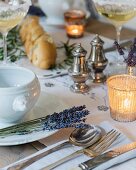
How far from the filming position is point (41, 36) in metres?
1.09

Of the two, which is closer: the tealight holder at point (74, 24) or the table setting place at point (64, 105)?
the table setting place at point (64, 105)

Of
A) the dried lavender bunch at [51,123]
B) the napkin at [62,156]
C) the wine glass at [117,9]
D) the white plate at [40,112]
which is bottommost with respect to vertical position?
the napkin at [62,156]

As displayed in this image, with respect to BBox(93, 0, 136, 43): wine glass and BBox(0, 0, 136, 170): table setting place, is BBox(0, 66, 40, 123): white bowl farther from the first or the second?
BBox(93, 0, 136, 43): wine glass

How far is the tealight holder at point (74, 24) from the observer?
1.33 metres

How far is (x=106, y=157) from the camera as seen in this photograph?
2.10 feet

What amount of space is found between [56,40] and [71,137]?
64cm

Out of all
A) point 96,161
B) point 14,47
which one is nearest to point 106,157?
point 96,161

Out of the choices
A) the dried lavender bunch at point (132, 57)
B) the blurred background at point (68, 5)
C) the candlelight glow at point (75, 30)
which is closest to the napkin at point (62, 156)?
the dried lavender bunch at point (132, 57)

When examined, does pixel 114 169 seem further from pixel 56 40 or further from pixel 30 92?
pixel 56 40

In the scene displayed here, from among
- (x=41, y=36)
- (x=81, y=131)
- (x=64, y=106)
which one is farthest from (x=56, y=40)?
(x=81, y=131)

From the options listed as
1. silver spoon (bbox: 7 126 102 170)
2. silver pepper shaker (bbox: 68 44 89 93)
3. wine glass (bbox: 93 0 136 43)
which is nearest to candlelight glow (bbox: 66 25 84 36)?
wine glass (bbox: 93 0 136 43)

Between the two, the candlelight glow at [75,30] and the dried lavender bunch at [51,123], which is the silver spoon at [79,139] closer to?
the dried lavender bunch at [51,123]

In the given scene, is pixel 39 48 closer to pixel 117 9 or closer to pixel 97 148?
pixel 117 9

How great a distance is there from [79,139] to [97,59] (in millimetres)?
317
